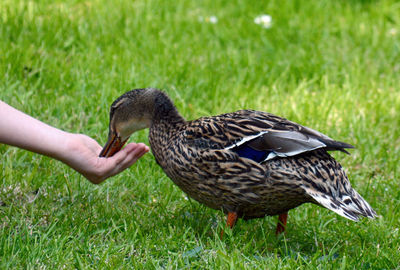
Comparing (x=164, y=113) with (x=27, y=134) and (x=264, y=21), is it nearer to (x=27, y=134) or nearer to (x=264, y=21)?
(x=27, y=134)

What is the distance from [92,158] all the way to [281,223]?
129cm

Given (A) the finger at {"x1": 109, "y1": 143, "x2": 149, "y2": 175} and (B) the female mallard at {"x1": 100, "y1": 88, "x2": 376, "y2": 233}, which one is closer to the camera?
(B) the female mallard at {"x1": 100, "y1": 88, "x2": 376, "y2": 233}

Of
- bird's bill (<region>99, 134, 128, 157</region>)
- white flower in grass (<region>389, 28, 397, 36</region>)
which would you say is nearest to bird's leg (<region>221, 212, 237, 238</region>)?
bird's bill (<region>99, 134, 128, 157</region>)

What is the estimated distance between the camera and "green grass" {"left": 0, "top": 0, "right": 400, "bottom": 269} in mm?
3883

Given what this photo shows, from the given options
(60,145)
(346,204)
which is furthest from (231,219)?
(60,145)

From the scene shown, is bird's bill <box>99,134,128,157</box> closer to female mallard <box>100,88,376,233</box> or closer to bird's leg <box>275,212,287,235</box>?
female mallard <box>100,88,376,233</box>

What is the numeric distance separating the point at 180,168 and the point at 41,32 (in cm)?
312

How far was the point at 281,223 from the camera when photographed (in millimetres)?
4219

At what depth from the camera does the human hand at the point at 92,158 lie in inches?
150

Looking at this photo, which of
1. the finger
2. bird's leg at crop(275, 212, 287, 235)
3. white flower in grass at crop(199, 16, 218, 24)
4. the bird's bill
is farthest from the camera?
white flower in grass at crop(199, 16, 218, 24)

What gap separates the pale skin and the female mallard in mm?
340

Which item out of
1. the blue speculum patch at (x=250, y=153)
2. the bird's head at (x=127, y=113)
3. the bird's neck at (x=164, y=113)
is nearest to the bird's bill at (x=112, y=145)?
the bird's head at (x=127, y=113)

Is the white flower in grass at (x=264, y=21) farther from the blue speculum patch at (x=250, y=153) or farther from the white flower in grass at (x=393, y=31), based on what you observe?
the blue speculum patch at (x=250, y=153)

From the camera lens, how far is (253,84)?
20.9 feet
